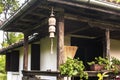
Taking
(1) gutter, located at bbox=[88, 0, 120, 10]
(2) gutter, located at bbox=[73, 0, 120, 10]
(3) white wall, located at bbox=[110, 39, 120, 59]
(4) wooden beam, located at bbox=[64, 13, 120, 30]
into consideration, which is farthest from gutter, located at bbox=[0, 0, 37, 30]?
(3) white wall, located at bbox=[110, 39, 120, 59]

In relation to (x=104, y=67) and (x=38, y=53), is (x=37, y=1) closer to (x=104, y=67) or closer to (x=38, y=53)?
(x=104, y=67)

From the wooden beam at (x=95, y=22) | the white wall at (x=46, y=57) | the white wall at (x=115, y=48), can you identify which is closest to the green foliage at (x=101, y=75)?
the wooden beam at (x=95, y=22)

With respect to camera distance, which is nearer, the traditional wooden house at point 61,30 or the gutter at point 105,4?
the gutter at point 105,4

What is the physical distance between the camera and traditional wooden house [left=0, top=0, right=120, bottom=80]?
7082 millimetres

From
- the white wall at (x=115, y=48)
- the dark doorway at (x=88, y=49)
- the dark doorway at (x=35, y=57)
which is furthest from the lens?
the dark doorway at (x=35, y=57)

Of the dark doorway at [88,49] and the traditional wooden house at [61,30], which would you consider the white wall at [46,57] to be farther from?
the dark doorway at [88,49]

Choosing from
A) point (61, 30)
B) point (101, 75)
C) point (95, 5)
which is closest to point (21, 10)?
point (61, 30)

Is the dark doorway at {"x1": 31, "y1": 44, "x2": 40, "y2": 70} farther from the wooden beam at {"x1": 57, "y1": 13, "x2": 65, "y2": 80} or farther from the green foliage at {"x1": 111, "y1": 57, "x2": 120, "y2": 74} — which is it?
the wooden beam at {"x1": 57, "y1": 13, "x2": 65, "y2": 80}

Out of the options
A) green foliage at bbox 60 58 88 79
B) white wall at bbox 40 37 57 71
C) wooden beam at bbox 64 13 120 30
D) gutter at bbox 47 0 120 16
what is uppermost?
gutter at bbox 47 0 120 16

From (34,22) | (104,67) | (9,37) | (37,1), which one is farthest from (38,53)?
(9,37)

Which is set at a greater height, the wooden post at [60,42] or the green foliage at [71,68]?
the wooden post at [60,42]

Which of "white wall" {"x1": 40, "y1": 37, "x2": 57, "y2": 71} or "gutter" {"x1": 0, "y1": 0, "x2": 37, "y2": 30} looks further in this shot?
"white wall" {"x1": 40, "y1": 37, "x2": 57, "y2": 71}

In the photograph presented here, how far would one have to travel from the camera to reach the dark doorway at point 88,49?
11.2 meters

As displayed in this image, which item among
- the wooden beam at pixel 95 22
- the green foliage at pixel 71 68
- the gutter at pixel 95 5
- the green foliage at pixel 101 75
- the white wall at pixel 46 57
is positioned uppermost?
the gutter at pixel 95 5
